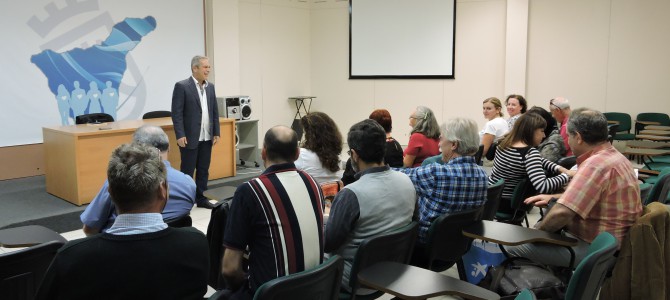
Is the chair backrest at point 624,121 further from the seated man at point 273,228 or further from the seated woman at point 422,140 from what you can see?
the seated man at point 273,228

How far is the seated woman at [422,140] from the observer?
14.7ft

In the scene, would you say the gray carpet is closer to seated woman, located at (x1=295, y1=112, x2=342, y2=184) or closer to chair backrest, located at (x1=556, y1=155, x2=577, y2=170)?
seated woman, located at (x1=295, y1=112, x2=342, y2=184)

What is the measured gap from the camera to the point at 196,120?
222 inches

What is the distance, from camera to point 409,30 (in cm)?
995

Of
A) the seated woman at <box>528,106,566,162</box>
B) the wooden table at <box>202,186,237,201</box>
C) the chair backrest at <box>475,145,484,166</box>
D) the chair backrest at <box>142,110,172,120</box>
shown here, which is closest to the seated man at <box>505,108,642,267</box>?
the seated woman at <box>528,106,566,162</box>

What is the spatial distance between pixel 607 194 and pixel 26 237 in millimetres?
2798

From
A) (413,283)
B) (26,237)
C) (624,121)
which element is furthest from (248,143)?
(413,283)

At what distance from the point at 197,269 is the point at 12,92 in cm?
625

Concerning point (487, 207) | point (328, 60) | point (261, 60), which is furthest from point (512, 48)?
point (487, 207)

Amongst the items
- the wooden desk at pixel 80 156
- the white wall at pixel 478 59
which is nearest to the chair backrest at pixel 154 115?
the wooden desk at pixel 80 156

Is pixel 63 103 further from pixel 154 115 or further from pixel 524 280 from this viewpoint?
pixel 524 280

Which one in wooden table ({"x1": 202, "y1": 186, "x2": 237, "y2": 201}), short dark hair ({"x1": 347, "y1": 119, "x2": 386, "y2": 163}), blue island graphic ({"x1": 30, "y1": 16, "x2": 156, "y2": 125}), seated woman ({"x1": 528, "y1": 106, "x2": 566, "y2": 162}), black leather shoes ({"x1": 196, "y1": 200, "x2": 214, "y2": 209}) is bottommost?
black leather shoes ({"x1": 196, "y1": 200, "x2": 214, "y2": 209})

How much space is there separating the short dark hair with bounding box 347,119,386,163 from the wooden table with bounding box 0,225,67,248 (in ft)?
4.55

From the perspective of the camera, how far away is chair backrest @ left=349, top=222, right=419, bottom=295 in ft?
7.52
